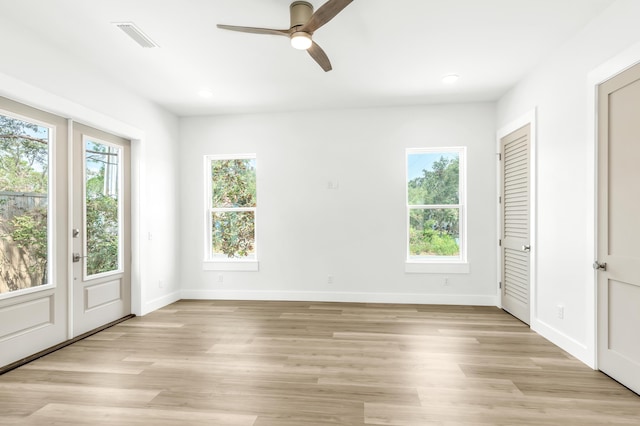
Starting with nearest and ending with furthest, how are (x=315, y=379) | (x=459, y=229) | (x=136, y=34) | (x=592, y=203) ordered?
(x=315, y=379) < (x=592, y=203) < (x=136, y=34) < (x=459, y=229)

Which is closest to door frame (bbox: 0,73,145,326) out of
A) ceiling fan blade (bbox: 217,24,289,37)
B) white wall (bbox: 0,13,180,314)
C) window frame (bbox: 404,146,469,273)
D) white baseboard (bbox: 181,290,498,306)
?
white wall (bbox: 0,13,180,314)

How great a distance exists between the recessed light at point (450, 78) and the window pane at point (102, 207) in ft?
12.7

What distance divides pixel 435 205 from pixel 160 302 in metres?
4.03

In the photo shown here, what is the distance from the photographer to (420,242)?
4734mm

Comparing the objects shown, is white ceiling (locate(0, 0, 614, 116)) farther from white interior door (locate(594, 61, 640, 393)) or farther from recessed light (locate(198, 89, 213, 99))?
white interior door (locate(594, 61, 640, 393))

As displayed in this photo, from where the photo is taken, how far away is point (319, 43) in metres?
2.97

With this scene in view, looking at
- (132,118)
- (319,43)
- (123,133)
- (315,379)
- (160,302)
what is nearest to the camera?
(315,379)

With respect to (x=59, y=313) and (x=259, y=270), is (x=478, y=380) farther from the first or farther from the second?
(x=59, y=313)

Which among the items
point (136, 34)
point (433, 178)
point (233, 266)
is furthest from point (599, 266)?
point (233, 266)

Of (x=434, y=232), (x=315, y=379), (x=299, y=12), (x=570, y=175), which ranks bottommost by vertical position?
(x=315, y=379)

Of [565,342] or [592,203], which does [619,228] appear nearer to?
[592,203]

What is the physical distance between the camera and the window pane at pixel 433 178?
4.71 m

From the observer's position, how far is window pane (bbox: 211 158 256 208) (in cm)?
506

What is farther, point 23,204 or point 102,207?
point 102,207
